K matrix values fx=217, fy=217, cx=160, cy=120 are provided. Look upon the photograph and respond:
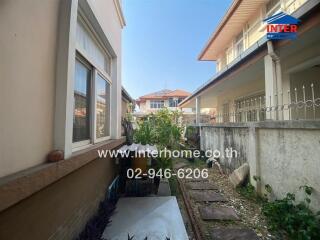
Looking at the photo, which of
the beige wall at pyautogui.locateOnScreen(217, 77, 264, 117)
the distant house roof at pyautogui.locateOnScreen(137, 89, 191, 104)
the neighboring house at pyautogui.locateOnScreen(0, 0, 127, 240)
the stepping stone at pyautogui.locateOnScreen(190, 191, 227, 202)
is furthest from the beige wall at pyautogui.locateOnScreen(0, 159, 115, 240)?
the distant house roof at pyautogui.locateOnScreen(137, 89, 191, 104)

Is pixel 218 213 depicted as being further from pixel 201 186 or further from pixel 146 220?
pixel 201 186

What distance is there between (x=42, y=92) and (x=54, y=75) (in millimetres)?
272

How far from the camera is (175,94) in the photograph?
40406mm

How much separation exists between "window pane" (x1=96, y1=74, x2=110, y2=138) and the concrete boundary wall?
3.52 m

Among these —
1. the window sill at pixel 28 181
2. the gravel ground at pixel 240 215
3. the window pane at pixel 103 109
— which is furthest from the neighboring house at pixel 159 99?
the window sill at pixel 28 181

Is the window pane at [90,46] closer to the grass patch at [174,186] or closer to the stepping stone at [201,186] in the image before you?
the grass patch at [174,186]

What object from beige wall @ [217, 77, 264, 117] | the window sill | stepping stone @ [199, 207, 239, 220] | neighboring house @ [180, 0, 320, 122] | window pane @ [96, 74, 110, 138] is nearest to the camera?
the window sill

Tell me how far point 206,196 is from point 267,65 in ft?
11.9

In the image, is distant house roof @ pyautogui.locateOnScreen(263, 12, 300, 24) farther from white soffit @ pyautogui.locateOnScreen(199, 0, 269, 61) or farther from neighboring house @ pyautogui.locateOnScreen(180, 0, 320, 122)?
white soffit @ pyautogui.locateOnScreen(199, 0, 269, 61)

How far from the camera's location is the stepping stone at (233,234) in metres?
3.34

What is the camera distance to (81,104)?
3.13 metres

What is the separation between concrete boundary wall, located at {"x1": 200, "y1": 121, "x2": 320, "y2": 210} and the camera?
343cm

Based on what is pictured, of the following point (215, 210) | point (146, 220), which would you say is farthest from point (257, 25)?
point (146, 220)

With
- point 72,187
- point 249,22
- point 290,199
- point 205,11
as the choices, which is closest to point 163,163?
point 290,199
